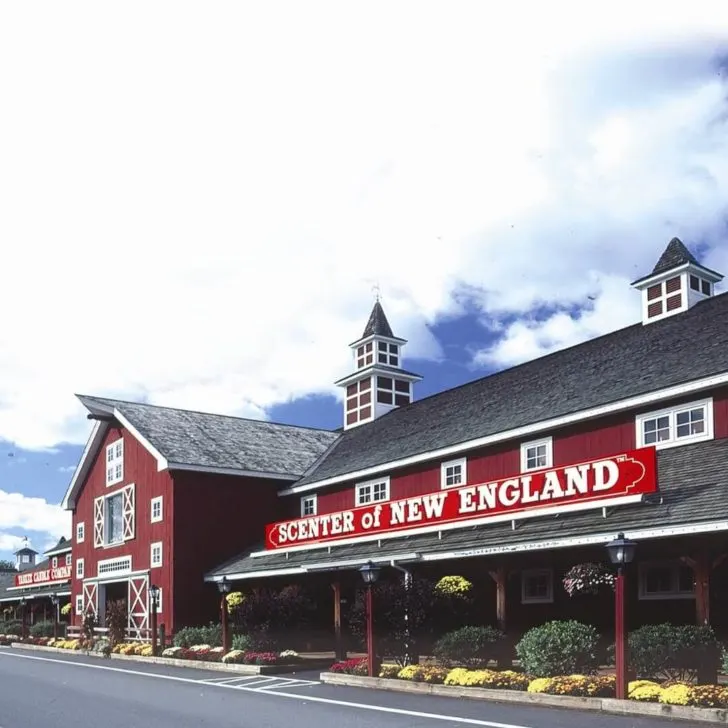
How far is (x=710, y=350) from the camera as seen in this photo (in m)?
23.9

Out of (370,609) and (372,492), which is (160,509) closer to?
(372,492)

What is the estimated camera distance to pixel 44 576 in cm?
5291

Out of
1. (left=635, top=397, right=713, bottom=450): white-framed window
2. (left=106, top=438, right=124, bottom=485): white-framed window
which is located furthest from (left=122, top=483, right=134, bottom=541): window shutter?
(left=635, top=397, right=713, bottom=450): white-framed window

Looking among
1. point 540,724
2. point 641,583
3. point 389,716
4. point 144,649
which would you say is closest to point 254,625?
point 144,649

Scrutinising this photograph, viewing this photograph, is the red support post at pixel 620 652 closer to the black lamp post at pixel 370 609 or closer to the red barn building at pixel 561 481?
the red barn building at pixel 561 481

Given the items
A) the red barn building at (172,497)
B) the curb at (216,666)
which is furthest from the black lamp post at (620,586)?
the red barn building at (172,497)

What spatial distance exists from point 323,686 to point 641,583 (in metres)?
7.26

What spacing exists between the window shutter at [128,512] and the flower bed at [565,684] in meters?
21.0

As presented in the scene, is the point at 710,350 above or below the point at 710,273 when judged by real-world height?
below

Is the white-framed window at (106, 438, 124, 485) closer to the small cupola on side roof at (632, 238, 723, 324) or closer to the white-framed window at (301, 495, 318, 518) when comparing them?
the white-framed window at (301, 495, 318, 518)

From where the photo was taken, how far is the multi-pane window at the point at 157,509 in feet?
125

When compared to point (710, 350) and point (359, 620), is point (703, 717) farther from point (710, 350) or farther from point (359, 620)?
point (710, 350)

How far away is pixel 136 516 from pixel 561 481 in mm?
23243

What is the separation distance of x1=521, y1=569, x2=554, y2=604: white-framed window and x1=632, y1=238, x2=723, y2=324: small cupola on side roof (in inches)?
378
